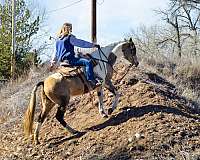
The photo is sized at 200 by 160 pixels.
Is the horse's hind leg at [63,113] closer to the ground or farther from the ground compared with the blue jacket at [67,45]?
closer to the ground

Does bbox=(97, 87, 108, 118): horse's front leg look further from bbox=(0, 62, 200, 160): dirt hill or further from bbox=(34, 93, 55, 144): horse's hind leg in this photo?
bbox=(34, 93, 55, 144): horse's hind leg

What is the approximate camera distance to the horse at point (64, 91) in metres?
11.8

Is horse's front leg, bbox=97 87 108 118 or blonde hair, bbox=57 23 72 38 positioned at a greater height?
blonde hair, bbox=57 23 72 38

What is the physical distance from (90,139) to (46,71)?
10.2 meters

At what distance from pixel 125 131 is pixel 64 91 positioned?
1.66 m

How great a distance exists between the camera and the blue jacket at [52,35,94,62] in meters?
12.0

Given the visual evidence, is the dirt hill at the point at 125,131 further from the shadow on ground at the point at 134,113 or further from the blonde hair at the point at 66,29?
the blonde hair at the point at 66,29

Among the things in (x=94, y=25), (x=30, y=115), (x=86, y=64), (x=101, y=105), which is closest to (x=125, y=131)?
(x=101, y=105)

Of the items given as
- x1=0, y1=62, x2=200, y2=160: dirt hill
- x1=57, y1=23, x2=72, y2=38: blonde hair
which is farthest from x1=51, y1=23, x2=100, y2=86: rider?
x1=0, y1=62, x2=200, y2=160: dirt hill

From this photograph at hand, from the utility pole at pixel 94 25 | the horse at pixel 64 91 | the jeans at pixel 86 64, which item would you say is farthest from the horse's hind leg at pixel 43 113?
the utility pole at pixel 94 25

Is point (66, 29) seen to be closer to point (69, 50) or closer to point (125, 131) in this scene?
point (69, 50)

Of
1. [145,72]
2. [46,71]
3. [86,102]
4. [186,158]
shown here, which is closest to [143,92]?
[86,102]

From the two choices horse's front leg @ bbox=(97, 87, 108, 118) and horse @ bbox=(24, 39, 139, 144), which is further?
horse's front leg @ bbox=(97, 87, 108, 118)

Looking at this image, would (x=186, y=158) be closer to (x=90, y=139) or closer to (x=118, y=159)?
(x=118, y=159)
